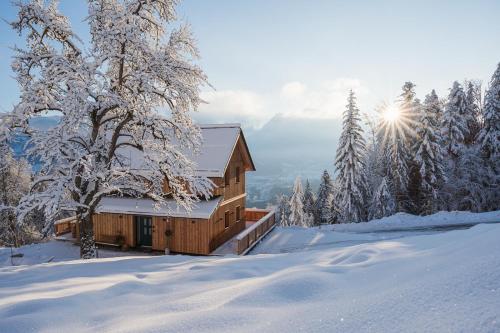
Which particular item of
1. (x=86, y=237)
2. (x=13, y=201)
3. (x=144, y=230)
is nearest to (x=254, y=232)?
(x=144, y=230)

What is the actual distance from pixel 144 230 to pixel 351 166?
22115mm

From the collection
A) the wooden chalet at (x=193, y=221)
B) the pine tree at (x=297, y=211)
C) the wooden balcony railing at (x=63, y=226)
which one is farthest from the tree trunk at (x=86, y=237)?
the pine tree at (x=297, y=211)

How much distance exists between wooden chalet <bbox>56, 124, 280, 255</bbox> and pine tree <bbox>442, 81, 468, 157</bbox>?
2440cm

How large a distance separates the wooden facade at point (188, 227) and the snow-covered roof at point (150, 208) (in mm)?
512

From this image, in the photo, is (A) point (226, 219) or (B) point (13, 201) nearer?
(A) point (226, 219)

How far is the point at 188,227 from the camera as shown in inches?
711

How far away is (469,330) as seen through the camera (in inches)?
91.6

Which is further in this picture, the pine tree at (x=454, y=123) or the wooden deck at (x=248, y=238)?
the pine tree at (x=454, y=123)

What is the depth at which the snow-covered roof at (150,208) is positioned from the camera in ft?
56.2

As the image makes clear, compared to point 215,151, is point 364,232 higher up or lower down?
lower down

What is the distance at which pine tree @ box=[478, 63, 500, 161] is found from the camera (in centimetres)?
3080

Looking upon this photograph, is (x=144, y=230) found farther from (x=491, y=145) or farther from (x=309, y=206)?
(x=309, y=206)

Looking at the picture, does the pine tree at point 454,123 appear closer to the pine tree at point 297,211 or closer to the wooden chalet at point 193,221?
the wooden chalet at point 193,221

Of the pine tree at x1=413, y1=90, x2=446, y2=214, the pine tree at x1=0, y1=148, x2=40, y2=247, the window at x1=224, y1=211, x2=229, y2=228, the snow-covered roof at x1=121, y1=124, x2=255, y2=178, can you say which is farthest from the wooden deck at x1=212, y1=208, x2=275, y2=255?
the pine tree at x1=0, y1=148, x2=40, y2=247
